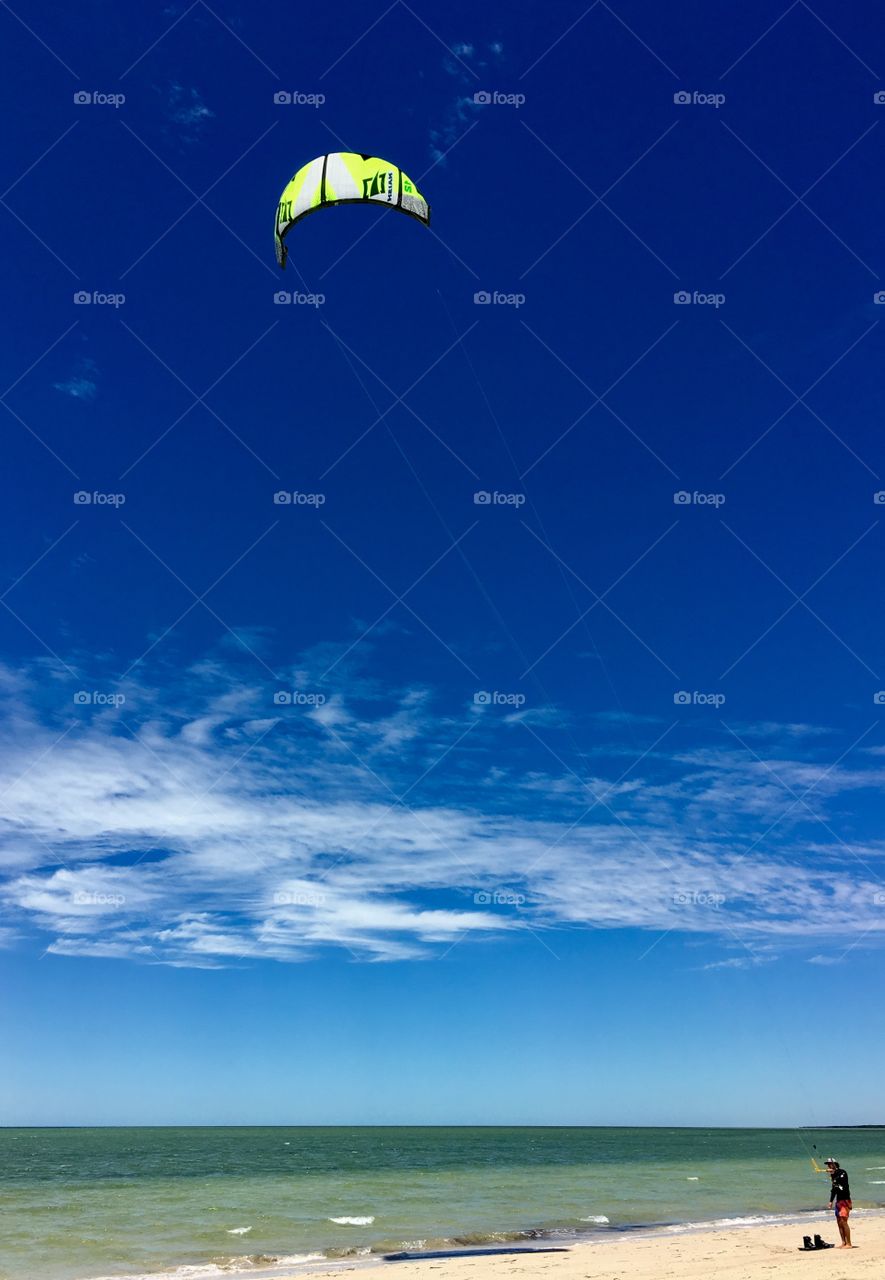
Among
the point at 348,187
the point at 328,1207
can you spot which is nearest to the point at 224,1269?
the point at 328,1207

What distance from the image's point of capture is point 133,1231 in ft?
79.0

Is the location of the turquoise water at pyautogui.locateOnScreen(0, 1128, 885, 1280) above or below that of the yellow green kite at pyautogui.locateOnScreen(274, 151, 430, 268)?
below

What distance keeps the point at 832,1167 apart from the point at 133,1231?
60.1 feet

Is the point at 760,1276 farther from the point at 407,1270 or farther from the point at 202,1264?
the point at 202,1264

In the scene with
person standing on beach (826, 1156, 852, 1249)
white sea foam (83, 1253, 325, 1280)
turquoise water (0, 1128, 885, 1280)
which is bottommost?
turquoise water (0, 1128, 885, 1280)

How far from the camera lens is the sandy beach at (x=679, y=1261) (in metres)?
15.4

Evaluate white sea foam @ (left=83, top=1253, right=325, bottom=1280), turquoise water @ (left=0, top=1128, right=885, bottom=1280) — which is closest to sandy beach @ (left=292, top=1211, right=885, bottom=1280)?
white sea foam @ (left=83, top=1253, right=325, bottom=1280)

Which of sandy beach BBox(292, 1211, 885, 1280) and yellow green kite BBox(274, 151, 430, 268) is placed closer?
sandy beach BBox(292, 1211, 885, 1280)

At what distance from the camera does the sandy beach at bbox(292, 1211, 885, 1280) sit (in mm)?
15352

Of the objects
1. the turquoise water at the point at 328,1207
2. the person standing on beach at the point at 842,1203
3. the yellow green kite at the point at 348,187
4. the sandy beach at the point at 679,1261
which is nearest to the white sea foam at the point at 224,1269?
the turquoise water at the point at 328,1207

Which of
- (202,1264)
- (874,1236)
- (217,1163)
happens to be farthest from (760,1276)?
(217,1163)

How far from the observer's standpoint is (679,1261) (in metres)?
17.1

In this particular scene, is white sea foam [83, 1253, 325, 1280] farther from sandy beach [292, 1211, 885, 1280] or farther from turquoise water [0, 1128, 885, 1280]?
sandy beach [292, 1211, 885, 1280]

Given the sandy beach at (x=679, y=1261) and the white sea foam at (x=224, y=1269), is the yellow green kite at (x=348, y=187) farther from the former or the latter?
the white sea foam at (x=224, y=1269)
